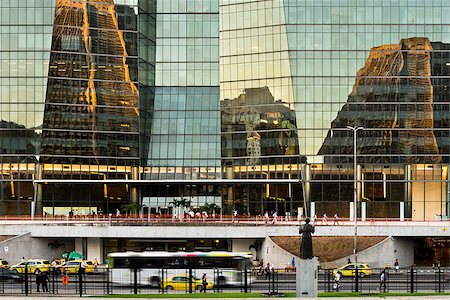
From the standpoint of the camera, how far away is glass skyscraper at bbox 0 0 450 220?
11631cm

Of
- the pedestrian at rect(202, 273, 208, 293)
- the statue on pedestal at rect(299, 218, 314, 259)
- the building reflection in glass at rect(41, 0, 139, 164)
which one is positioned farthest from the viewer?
the building reflection in glass at rect(41, 0, 139, 164)

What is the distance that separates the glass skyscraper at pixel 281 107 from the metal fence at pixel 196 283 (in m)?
47.6

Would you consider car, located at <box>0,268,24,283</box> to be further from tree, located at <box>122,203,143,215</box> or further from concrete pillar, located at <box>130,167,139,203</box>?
concrete pillar, located at <box>130,167,139,203</box>

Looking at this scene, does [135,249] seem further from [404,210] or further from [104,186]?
[404,210]

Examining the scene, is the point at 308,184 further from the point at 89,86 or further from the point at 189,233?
the point at 89,86

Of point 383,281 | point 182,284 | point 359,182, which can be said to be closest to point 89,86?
point 359,182

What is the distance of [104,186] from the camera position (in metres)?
121

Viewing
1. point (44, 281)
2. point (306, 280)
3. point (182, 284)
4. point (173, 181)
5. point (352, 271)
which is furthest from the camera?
point (173, 181)

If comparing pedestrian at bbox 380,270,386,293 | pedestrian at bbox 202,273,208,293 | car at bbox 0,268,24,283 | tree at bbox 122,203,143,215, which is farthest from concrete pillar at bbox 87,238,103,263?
pedestrian at bbox 380,270,386,293

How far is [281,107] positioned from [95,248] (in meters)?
33.2

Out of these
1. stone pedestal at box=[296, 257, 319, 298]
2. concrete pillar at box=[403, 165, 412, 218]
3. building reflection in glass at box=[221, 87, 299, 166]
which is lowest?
stone pedestal at box=[296, 257, 319, 298]

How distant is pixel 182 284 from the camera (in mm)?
65250

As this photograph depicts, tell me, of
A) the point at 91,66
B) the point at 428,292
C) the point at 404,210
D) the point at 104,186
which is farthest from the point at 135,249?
the point at 428,292

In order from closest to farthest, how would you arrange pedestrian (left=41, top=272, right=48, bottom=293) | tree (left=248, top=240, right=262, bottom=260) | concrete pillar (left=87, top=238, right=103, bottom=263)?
pedestrian (left=41, top=272, right=48, bottom=293) < tree (left=248, top=240, right=262, bottom=260) < concrete pillar (left=87, top=238, right=103, bottom=263)
